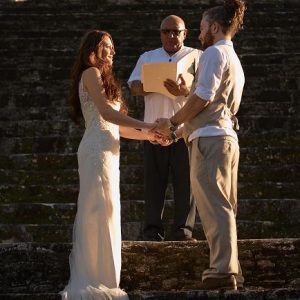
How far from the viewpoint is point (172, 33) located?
9.03m

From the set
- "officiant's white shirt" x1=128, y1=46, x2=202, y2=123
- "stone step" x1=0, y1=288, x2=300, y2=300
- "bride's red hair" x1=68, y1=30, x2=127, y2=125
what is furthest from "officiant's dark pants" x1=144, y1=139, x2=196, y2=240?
"stone step" x1=0, y1=288, x2=300, y2=300

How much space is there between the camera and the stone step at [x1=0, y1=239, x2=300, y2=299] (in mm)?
7891

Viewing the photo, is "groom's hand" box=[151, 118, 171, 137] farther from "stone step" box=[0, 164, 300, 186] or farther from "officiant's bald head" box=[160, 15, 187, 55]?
"stone step" box=[0, 164, 300, 186]

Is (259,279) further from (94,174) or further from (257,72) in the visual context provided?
(257,72)

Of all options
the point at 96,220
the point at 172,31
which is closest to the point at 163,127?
the point at 96,220

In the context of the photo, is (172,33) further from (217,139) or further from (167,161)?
(217,139)

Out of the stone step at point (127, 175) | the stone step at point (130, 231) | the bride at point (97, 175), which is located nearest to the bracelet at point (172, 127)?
the bride at point (97, 175)

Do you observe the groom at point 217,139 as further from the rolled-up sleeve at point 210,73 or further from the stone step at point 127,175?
the stone step at point 127,175

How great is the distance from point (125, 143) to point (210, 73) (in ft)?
12.1

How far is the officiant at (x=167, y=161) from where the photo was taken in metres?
8.65

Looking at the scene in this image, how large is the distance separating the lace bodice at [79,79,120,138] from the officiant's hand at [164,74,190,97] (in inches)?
28.2

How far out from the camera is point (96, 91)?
7762 millimetres

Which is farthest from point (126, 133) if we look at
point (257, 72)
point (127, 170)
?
point (257, 72)

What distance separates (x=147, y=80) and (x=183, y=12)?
228 inches
